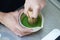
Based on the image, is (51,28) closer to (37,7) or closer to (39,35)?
(39,35)

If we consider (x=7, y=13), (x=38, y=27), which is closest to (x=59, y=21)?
(x=38, y=27)

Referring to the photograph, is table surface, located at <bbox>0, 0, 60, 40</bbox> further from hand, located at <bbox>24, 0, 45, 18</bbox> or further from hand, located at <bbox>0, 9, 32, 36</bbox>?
hand, located at <bbox>24, 0, 45, 18</bbox>

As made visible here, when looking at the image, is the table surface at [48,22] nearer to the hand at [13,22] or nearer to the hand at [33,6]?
the hand at [13,22]

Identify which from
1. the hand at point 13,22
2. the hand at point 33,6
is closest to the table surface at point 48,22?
the hand at point 13,22

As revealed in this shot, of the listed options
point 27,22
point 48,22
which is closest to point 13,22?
point 27,22

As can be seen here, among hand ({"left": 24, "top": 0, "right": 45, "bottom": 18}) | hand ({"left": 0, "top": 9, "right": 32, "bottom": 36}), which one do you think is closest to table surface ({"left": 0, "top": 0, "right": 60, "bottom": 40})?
hand ({"left": 0, "top": 9, "right": 32, "bottom": 36})
